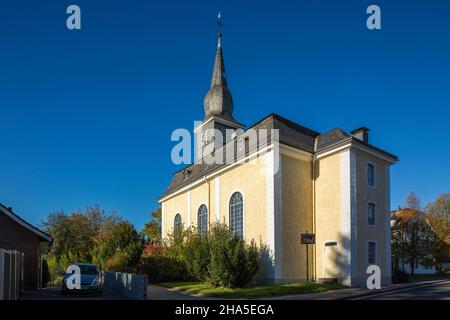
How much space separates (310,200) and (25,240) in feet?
55.9

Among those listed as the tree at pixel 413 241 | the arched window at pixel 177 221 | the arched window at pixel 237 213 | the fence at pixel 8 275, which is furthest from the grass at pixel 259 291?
the tree at pixel 413 241

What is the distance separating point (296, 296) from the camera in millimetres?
17203

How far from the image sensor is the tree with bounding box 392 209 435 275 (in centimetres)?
3747

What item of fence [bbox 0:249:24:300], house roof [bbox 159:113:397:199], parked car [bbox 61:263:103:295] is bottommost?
parked car [bbox 61:263:103:295]

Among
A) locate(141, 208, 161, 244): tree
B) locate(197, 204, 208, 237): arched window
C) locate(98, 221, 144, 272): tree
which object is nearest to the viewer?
locate(98, 221, 144, 272): tree

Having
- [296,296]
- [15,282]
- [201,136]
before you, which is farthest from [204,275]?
[201,136]

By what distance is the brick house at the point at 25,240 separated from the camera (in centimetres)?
1984

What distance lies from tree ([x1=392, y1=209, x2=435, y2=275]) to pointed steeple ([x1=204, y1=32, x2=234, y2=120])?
20630 millimetres

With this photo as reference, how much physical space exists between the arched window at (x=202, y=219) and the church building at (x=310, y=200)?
2.82 meters

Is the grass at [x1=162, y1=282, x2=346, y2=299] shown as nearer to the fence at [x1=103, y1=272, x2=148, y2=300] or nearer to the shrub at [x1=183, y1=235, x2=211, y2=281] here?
the shrub at [x1=183, y1=235, x2=211, y2=281]

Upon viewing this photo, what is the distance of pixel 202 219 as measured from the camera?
102 feet

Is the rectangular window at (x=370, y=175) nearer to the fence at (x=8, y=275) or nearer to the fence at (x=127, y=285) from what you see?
the fence at (x=127, y=285)

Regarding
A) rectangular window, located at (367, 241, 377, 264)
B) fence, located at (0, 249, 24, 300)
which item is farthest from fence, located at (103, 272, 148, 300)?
rectangular window, located at (367, 241, 377, 264)
